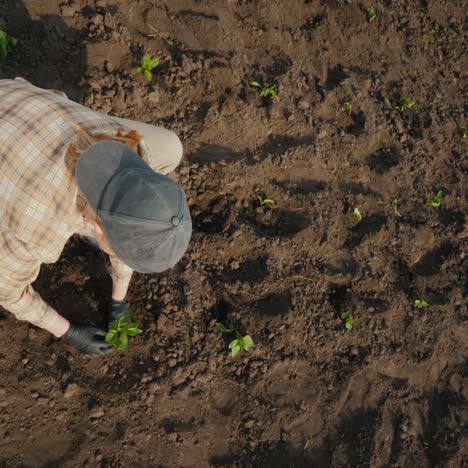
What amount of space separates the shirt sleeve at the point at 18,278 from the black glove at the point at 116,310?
0.62m

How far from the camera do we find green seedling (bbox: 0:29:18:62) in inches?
144

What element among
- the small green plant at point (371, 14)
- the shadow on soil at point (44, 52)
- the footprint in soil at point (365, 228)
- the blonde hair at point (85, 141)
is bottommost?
the footprint in soil at point (365, 228)

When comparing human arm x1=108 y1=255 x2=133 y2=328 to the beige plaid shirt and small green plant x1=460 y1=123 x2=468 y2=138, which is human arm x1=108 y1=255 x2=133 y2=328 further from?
small green plant x1=460 y1=123 x2=468 y2=138

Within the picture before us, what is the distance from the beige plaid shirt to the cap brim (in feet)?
0.64

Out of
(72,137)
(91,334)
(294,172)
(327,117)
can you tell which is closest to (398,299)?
(294,172)

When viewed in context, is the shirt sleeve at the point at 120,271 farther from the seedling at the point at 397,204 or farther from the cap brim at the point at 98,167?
the seedling at the point at 397,204

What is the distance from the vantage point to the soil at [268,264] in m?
3.20

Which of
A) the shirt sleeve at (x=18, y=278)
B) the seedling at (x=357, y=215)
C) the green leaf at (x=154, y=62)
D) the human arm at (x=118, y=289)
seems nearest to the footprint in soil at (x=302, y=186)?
the seedling at (x=357, y=215)

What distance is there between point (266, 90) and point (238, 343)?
2.33 m

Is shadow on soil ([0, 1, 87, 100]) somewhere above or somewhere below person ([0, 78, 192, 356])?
below

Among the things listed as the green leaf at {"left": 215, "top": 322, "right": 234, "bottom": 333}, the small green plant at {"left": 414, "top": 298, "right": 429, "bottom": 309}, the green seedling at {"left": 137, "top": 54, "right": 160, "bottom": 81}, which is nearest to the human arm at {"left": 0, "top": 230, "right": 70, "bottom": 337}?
the green leaf at {"left": 215, "top": 322, "right": 234, "bottom": 333}

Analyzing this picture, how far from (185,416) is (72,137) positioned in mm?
2119

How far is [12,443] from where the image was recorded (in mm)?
2961

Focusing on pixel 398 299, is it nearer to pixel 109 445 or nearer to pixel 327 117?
pixel 327 117
